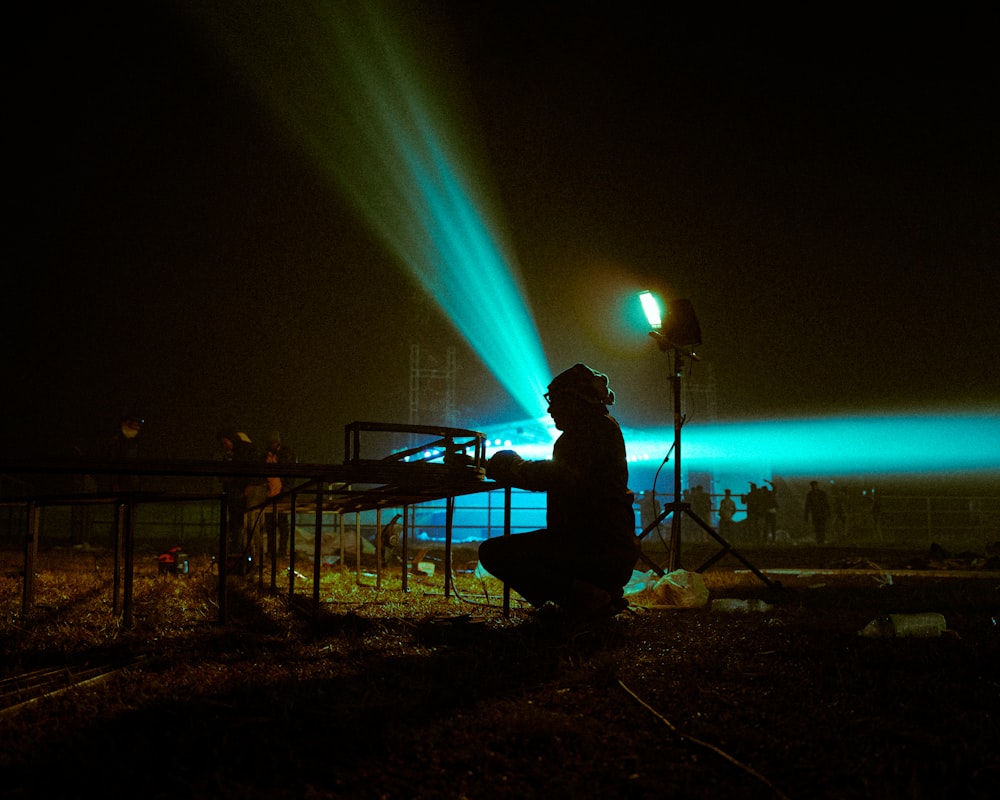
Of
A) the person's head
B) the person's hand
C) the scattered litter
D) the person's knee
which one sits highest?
the person's head

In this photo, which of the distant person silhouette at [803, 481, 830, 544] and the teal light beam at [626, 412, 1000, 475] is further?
the teal light beam at [626, 412, 1000, 475]

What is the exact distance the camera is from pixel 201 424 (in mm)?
37125

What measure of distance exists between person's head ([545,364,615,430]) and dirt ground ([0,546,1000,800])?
118 centimetres

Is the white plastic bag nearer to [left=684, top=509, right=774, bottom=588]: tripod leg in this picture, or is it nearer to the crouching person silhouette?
[left=684, top=509, right=774, bottom=588]: tripod leg

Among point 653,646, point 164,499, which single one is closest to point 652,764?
point 653,646

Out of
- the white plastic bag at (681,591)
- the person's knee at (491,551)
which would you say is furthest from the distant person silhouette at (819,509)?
the person's knee at (491,551)

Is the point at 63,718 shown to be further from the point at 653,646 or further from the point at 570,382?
the point at 570,382

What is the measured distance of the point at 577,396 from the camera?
13.3 ft

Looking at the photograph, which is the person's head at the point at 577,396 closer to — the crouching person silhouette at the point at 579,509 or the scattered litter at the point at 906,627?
the crouching person silhouette at the point at 579,509

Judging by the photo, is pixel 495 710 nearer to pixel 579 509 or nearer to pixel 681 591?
pixel 579 509

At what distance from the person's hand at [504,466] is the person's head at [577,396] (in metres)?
0.36

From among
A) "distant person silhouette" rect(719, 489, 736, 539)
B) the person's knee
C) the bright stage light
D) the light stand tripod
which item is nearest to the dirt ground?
the person's knee

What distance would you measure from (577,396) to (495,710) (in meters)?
2.03

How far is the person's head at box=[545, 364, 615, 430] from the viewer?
13.3ft
